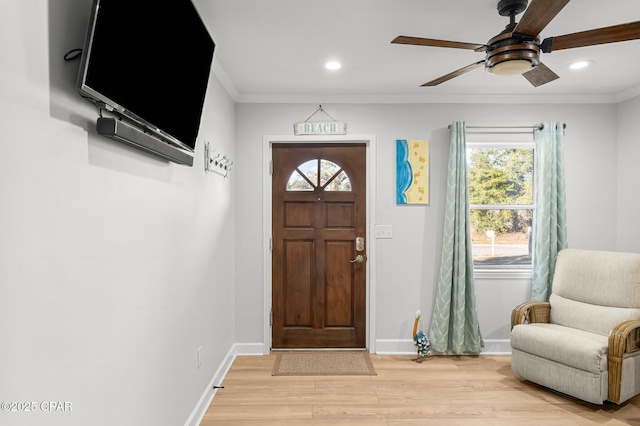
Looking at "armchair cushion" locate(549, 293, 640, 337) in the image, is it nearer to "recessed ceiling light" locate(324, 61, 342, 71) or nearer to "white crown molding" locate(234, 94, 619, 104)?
"white crown molding" locate(234, 94, 619, 104)

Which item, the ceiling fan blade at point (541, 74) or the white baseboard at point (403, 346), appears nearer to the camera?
the ceiling fan blade at point (541, 74)

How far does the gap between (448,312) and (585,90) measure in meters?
2.41

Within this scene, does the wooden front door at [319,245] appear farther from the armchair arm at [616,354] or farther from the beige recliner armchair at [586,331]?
the armchair arm at [616,354]

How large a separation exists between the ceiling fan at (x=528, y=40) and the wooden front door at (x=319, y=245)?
1.83 m

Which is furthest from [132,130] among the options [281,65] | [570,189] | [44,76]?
[570,189]

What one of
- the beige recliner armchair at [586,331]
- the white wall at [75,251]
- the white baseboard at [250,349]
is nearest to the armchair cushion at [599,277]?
the beige recliner armchair at [586,331]

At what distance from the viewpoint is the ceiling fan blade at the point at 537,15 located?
1.47 meters

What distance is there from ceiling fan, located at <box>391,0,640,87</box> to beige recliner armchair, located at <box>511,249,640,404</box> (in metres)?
1.79

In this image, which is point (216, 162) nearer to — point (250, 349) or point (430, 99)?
point (250, 349)

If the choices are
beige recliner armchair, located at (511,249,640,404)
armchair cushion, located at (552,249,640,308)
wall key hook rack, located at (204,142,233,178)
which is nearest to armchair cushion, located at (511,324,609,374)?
beige recliner armchair, located at (511,249,640,404)

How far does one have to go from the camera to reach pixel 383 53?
8.96ft

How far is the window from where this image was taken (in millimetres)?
3773

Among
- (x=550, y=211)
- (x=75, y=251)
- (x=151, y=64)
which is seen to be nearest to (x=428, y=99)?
(x=550, y=211)

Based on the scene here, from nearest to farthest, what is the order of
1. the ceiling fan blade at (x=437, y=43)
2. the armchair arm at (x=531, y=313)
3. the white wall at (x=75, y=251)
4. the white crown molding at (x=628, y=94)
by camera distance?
the white wall at (x=75, y=251), the ceiling fan blade at (x=437, y=43), the armchair arm at (x=531, y=313), the white crown molding at (x=628, y=94)
